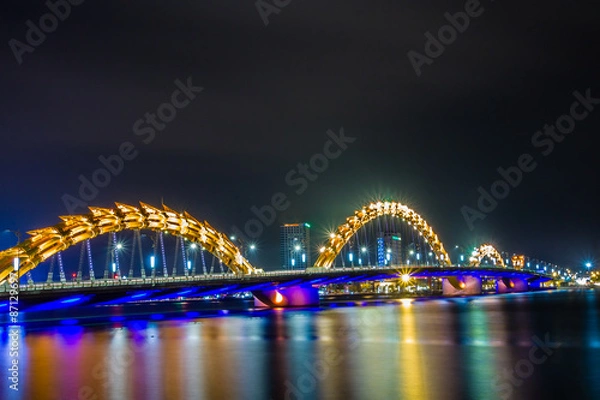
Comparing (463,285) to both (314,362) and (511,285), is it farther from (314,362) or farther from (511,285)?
(314,362)

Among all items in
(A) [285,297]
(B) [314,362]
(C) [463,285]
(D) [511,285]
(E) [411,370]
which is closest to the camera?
(E) [411,370]

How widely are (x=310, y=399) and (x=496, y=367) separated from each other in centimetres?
884

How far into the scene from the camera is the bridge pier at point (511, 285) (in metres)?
150

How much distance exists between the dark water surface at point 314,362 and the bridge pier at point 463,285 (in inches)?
3347

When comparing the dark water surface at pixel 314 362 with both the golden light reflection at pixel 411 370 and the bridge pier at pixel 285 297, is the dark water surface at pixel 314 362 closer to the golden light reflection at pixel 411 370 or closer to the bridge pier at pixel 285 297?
the golden light reflection at pixel 411 370

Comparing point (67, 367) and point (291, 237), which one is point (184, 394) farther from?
point (291, 237)

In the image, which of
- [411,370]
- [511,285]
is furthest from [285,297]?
[511,285]

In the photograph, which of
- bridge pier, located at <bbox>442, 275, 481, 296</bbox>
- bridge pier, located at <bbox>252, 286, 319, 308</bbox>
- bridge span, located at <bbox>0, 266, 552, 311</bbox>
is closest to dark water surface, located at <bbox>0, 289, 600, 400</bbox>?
bridge span, located at <bbox>0, 266, 552, 311</bbox>

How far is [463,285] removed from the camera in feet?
435

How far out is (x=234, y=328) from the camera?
4884 centimetres

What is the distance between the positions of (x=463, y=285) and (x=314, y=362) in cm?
10767

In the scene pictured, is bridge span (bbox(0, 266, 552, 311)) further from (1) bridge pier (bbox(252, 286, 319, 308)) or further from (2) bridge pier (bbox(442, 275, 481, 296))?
(2) bridge pier (bbox(442, 275, 481, 296))

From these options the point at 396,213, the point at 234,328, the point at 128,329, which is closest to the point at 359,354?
the point at 234,328

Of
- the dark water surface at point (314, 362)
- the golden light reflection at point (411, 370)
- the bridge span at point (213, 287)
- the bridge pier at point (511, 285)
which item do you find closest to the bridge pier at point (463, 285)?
the bridge span at point (213, 287)
